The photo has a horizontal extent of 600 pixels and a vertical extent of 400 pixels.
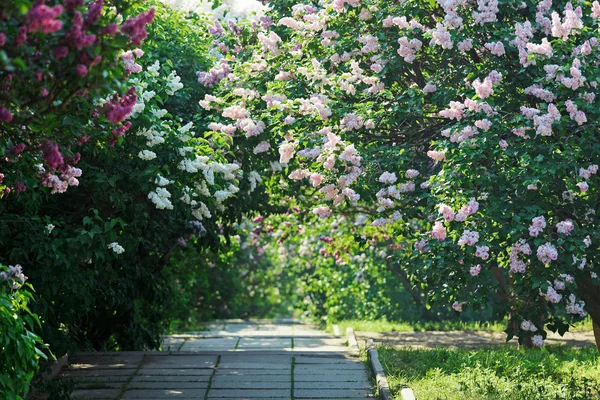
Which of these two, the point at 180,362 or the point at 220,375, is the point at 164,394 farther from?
the point at 180,362

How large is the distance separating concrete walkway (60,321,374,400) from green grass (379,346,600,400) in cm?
49

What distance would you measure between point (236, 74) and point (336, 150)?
115 inches

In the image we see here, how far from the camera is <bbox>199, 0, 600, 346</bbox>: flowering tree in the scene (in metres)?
7.92

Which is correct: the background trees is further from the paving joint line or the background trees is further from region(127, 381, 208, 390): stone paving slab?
the paving joint line

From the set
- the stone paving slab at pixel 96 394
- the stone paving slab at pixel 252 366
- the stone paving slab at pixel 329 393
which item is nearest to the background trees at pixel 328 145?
the stone paving slab at pixel 96 394

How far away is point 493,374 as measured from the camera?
361 inches

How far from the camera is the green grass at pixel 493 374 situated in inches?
336

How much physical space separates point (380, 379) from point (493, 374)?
3.77 ft

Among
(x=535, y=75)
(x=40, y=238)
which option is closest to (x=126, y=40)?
(x=40, y=238)

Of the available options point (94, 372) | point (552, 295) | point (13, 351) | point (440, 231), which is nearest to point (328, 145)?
point (440, 231)

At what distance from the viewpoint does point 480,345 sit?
13.7 meters

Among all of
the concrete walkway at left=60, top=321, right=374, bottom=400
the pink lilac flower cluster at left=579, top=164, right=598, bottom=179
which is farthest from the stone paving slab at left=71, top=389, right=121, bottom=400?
the pink lilac flower cluster at left=579, top=164, right=598, bottom=179

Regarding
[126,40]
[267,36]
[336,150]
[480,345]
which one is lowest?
[480,345]

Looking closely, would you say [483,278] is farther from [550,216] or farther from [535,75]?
[535,75]
